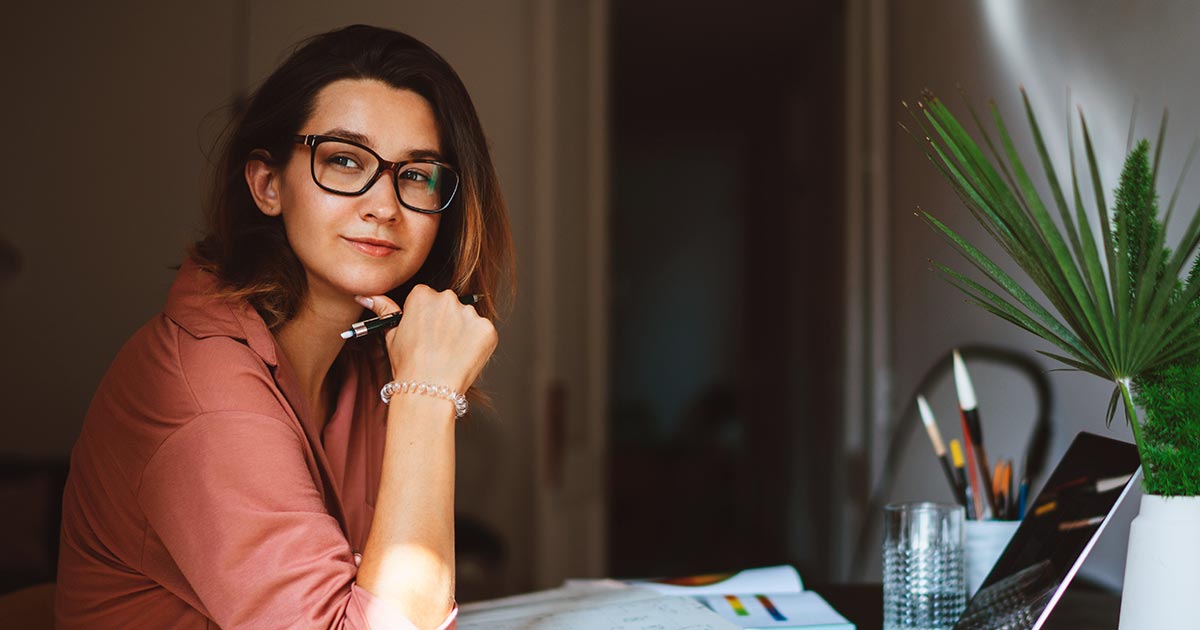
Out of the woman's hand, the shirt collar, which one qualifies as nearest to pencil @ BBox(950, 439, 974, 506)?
the woman's hand

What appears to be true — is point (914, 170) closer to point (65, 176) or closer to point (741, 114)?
point (65, 176)

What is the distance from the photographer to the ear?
1.18 m

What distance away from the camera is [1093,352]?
0.86 metres

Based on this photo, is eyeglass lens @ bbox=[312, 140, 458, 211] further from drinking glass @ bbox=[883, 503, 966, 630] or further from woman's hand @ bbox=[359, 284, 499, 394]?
drinking glass @ bbox=[883, 503, 966, 630]

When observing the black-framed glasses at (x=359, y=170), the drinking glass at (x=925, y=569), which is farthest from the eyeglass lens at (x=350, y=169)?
the drinking glass at (x=925, y=569)

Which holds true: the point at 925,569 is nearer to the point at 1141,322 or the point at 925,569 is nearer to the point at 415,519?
the point at 1141,322

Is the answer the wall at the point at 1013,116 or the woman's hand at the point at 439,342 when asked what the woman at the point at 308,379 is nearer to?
the woman's hand at the point at 439,342

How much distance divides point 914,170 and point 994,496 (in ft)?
4.08

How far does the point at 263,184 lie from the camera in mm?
1185

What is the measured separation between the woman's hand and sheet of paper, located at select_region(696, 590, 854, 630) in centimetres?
39

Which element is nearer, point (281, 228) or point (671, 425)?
point (281, 228)

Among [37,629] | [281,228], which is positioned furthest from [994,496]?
[37,629]

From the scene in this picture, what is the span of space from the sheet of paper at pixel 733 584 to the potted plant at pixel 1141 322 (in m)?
0.46

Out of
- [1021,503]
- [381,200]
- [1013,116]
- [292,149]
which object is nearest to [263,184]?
[292,149]
